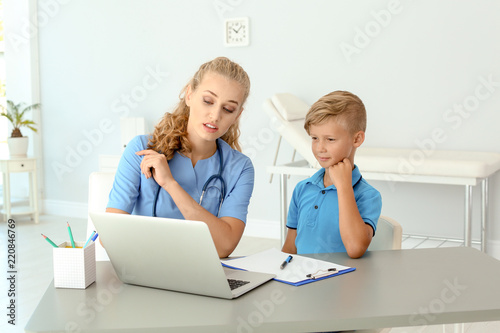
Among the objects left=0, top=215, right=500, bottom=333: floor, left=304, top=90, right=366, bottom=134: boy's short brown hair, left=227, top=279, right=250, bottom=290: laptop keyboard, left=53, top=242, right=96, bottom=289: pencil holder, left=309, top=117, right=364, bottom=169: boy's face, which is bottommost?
left=0, top=215, right=500, bottom=333: floor

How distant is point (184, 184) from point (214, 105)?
0.22m

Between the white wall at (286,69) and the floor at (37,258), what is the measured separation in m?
0.23

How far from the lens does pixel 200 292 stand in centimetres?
97

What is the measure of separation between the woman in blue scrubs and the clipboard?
0.17 metres

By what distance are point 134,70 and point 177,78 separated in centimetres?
42

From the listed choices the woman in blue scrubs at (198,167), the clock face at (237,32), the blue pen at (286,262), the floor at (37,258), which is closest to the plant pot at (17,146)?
the floor at (37,258)

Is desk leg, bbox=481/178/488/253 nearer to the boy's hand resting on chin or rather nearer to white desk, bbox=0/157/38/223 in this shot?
the boy's hand resting on chin

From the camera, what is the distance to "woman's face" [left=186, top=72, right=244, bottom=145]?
1.40 m

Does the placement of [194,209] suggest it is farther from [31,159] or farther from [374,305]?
[31,159]

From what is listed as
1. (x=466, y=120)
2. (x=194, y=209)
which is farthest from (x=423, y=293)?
(x=466, y=120)

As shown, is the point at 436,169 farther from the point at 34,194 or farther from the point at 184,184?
the point at 34,194

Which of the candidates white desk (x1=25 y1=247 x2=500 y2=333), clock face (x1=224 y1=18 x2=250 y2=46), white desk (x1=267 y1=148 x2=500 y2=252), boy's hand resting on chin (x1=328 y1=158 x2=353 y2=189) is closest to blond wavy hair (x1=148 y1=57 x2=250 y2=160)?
boy's hand resting on chin (x1=328 y1=158 x2=353 y2=189)

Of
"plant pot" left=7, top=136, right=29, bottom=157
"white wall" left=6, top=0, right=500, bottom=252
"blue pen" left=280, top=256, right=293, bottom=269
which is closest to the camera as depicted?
"blue pen" left=280, top=256, right=293, bottom=269

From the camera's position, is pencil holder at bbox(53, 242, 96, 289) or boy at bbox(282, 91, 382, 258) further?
boy at bbox(282, 91, 382, 258)
